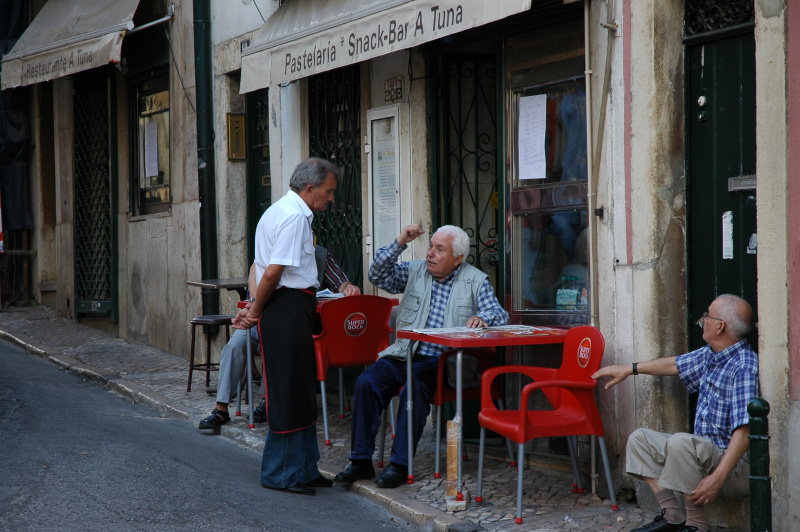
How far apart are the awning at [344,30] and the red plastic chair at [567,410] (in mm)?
1976

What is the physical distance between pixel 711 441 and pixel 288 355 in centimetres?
251

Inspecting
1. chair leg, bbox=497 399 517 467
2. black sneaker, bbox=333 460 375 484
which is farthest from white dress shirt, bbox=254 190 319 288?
chair leg, bbox=497 399 517 467

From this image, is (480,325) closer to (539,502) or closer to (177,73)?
(539,502)

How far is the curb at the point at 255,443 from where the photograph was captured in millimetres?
5938

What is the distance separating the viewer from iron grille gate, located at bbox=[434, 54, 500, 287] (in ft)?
28.1

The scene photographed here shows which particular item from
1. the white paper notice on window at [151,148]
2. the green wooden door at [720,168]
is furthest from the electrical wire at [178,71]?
the green wooden door at [720,168]

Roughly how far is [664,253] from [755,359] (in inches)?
37.1

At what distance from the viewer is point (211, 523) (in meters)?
5.74

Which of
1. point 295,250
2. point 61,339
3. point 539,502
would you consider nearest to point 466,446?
point 539,502

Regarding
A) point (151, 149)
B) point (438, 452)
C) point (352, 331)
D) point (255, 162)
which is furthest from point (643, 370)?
point (151, 149)

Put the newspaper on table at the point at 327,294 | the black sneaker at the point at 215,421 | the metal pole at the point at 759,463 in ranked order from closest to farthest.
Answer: the metal pole at the point at 759,463
the newspaper on table at the point at 327,294
the black sneaker at the point at 215,421

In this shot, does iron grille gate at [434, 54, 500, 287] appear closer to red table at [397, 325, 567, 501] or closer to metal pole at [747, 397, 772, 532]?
red table at [397, 325, 567, 501]

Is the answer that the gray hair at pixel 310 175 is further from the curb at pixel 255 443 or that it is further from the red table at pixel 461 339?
the curb at pixel 255 443

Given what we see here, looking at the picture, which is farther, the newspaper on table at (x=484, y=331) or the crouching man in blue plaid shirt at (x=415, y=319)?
the crouching man in blue plaid shirt at (x=415, y=319)
